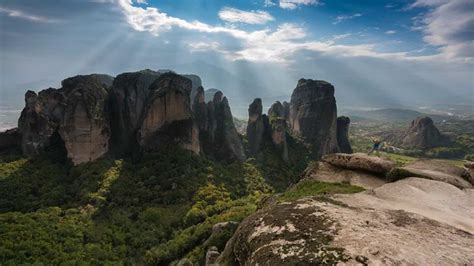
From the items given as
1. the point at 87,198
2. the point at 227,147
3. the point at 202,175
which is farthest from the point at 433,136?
the point at 87,198

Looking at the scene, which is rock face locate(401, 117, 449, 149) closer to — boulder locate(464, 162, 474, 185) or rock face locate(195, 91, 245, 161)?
rock face locate(195, 91, 245, 161)

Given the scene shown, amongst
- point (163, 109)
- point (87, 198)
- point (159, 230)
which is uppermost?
point (163, 109)

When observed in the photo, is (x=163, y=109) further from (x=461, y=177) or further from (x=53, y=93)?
(x=461, y=177)

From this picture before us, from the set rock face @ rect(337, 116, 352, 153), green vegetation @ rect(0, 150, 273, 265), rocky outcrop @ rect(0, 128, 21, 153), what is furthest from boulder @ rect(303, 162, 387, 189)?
rock face @ rect(337, 116, 352, 153)

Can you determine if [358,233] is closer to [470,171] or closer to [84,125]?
[470,171]

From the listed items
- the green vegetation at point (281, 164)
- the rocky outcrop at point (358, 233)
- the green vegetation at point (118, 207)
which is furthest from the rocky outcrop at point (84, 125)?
the rocky outcrop at point (358, 233)

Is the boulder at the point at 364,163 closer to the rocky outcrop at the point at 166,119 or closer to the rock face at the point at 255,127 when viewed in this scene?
the rocky outcrop at the point at 166,119
